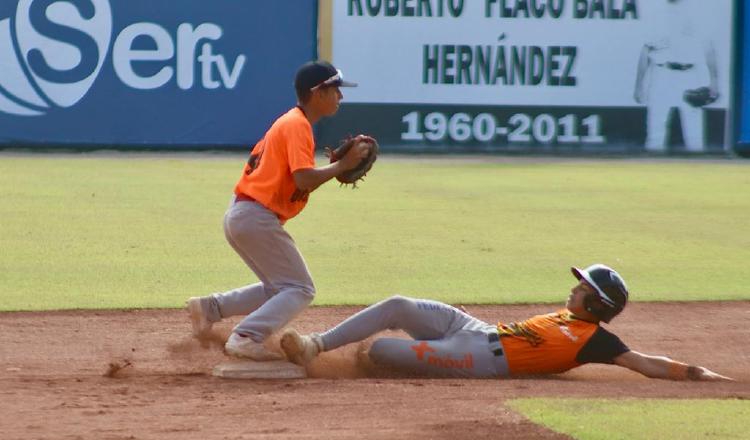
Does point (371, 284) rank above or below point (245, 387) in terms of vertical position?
below

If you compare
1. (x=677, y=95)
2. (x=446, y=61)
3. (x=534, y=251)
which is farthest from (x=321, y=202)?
(x=677, y=95)

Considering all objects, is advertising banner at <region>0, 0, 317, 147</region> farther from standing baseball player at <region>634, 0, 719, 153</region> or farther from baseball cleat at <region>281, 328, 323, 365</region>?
baseball cleat at <region>281, 328, 323, 365</region>

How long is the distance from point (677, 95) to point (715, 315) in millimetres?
14793

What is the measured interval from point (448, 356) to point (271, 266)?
1.13 metres

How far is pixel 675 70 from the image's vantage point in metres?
24.8

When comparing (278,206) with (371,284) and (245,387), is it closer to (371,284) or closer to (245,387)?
(245,387)

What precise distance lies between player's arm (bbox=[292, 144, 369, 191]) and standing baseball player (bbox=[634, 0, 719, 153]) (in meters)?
17.6

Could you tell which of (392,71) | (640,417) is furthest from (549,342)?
(392,71)

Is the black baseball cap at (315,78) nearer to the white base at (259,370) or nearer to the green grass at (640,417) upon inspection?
the white base at (259,370)

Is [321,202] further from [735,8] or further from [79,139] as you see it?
[735,8]

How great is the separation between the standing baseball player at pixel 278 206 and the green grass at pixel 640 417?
155cm

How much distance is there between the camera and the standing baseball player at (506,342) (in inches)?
312

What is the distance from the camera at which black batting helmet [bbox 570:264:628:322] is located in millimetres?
7918

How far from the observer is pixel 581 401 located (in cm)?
718
